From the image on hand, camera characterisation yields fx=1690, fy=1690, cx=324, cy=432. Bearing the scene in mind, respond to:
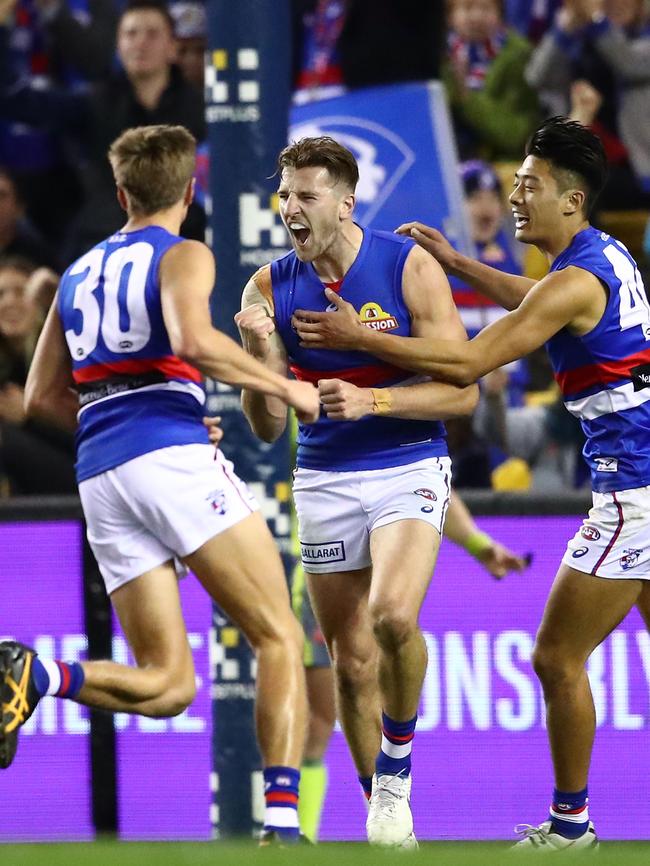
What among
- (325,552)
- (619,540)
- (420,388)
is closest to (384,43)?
(420,388)

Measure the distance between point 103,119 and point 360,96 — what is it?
63.6 inches

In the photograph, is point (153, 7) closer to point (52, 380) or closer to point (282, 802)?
point (52, 380)

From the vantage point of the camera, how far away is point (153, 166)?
19.1 feet

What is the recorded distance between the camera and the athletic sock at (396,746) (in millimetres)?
5957

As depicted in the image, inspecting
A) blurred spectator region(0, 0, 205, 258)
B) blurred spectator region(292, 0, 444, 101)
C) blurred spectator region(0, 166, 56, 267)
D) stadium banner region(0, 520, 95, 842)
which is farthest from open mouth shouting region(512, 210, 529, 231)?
blurred spectator region(0, 166, 56, 267)

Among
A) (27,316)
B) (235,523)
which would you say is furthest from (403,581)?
(27,316)

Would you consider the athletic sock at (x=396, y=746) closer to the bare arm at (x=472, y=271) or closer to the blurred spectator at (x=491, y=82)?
the bare arm at (x=472, y=271)

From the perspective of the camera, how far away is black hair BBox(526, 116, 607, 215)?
239 inches

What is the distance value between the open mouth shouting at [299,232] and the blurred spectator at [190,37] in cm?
482

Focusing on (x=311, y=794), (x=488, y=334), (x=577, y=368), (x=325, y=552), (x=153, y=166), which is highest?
(x=153, y=166)

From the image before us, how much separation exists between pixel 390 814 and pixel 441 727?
1.74 m

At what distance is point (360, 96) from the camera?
10344mm

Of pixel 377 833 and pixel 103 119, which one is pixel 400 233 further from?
pixel 103 119

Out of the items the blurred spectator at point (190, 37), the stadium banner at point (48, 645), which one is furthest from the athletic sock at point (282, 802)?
the blurred spectator at point (190, 37)
